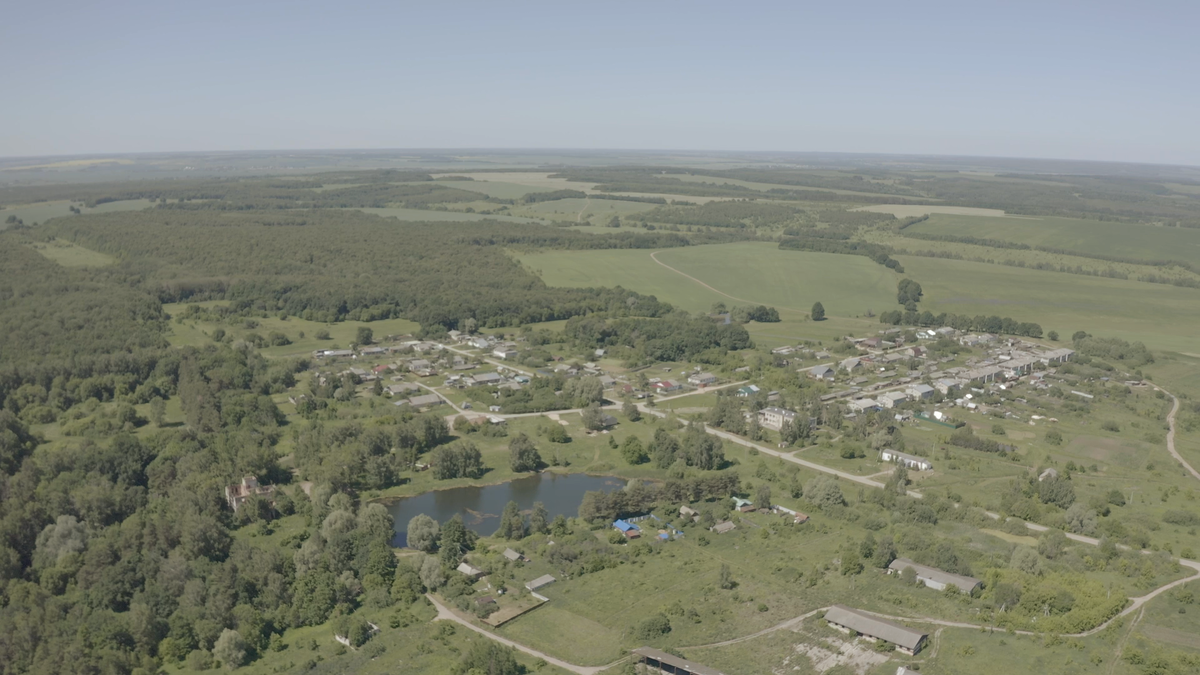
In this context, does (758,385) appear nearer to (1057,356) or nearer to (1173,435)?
(1173,435)

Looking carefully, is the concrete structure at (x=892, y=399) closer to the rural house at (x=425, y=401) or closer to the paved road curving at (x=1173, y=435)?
the paved road curving at (x=1173, y=435)

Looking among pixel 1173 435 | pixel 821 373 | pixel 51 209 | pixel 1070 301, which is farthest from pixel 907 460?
pixel 51 209

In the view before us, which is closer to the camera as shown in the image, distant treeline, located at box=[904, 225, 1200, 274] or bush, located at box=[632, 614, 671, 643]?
bush, located at box=[632, 614, 671, 643]

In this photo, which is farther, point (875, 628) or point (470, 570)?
point (470, 570)

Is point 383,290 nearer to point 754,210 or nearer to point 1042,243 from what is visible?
point 754,210

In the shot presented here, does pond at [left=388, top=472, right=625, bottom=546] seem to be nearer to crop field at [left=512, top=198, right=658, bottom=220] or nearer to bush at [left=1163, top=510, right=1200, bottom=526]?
bush at [left=1163, top=510, right=1200, bottom=526]

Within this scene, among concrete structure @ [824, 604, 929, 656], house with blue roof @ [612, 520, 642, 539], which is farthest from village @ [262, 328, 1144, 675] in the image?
concrete structure @ [824, 604, 929, 656]
